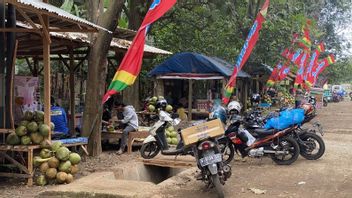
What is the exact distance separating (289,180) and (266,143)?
4.76 ft

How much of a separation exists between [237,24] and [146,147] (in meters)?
12.2

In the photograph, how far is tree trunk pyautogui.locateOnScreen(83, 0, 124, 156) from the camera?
9.11 m

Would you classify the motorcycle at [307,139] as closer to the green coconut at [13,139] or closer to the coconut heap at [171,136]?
the coconut heap at [171,136]

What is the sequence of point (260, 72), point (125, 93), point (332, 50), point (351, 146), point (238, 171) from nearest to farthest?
point (238, 171), point (351, 146), point (125, 93), point (260, 72), point (332, 50)

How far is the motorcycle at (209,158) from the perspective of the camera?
637cm

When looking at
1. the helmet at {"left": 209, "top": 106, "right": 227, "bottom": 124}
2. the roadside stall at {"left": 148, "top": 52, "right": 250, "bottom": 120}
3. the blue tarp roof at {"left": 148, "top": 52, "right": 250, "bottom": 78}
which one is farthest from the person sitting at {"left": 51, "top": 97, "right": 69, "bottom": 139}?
the blue tarp roof at {"left": 148, "top": 52, "right": 250, "bottom": 78}

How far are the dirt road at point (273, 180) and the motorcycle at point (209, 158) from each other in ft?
1.15

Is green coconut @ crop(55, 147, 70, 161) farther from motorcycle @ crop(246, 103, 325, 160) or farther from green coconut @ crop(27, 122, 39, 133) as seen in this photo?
motorcycle @ crop(246, 103, 325, 160)

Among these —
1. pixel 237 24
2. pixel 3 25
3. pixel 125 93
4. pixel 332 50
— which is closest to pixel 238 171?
pixel 3 25

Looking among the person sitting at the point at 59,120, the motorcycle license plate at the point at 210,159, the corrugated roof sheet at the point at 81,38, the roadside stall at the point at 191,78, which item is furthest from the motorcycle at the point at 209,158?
the roadside stall at the point at 191,78

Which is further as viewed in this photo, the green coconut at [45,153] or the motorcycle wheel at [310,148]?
the motorcycle wheel at [310,148]

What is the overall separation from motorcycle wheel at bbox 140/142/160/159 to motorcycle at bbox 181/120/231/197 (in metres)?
2.78

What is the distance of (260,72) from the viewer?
82.8 ft

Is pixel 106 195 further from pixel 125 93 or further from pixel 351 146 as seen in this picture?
pixel 125 93
